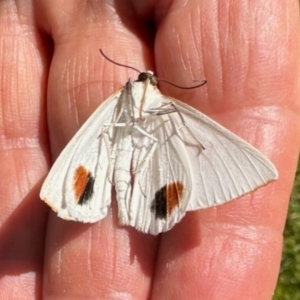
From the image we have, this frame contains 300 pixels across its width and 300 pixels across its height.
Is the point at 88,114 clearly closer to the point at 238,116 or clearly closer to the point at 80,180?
the point at 80,180

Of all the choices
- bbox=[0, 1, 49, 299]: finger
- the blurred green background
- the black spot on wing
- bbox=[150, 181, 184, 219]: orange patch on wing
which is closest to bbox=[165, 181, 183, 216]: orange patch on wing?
bbox=[150, 181, 184, 219]: orange patch on wing

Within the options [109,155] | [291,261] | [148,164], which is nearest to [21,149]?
[109,155]

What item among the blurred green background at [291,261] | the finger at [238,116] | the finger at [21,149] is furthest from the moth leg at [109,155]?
the blurred green background at [291,261]

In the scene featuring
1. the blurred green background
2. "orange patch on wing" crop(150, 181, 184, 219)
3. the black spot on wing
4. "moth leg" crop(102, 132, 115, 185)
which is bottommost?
the blurred green background

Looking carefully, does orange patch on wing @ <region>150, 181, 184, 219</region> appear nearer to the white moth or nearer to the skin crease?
the white moth

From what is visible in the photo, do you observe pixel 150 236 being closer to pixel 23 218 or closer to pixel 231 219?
pixel 231 219

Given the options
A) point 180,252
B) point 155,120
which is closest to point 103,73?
point 155,120
